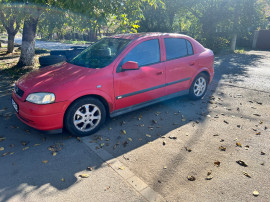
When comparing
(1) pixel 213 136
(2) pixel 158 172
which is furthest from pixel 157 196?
(1) pixel 213 136

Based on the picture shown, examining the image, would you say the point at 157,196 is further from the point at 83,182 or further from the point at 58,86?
the point at 58,86

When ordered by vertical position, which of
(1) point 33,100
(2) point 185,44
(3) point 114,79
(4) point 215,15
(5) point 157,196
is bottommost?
(5) point 157,196

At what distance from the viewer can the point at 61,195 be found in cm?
262

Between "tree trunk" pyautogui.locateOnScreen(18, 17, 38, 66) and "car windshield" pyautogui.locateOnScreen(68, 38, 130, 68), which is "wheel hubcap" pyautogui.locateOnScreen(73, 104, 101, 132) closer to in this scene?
"car windshield" pyautogui.locateOnScreen(68, 38, 130, 68)

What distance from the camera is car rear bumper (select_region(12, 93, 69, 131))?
3.51 metres

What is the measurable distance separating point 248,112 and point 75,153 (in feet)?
13.4

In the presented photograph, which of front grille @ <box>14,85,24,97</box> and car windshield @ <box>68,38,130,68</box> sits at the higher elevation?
car windshield @ <box>68,38,130,68</box>

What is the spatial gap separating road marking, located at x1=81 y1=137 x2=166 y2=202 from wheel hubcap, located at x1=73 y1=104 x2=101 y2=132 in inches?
12.8

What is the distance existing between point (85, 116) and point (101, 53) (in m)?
1.41

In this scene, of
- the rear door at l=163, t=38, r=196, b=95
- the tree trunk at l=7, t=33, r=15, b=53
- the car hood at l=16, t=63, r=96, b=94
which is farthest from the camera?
the tree trunk at l=7, t=33, r=15, b=53

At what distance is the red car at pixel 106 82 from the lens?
3594mm

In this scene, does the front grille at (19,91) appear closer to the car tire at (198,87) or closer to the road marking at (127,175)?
the road marking at (127,175)

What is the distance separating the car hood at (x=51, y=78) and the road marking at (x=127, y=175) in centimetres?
112

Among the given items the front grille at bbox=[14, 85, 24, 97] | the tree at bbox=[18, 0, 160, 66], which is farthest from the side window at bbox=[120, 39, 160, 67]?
the tree at bbox=[18, 0, 160, 66]
